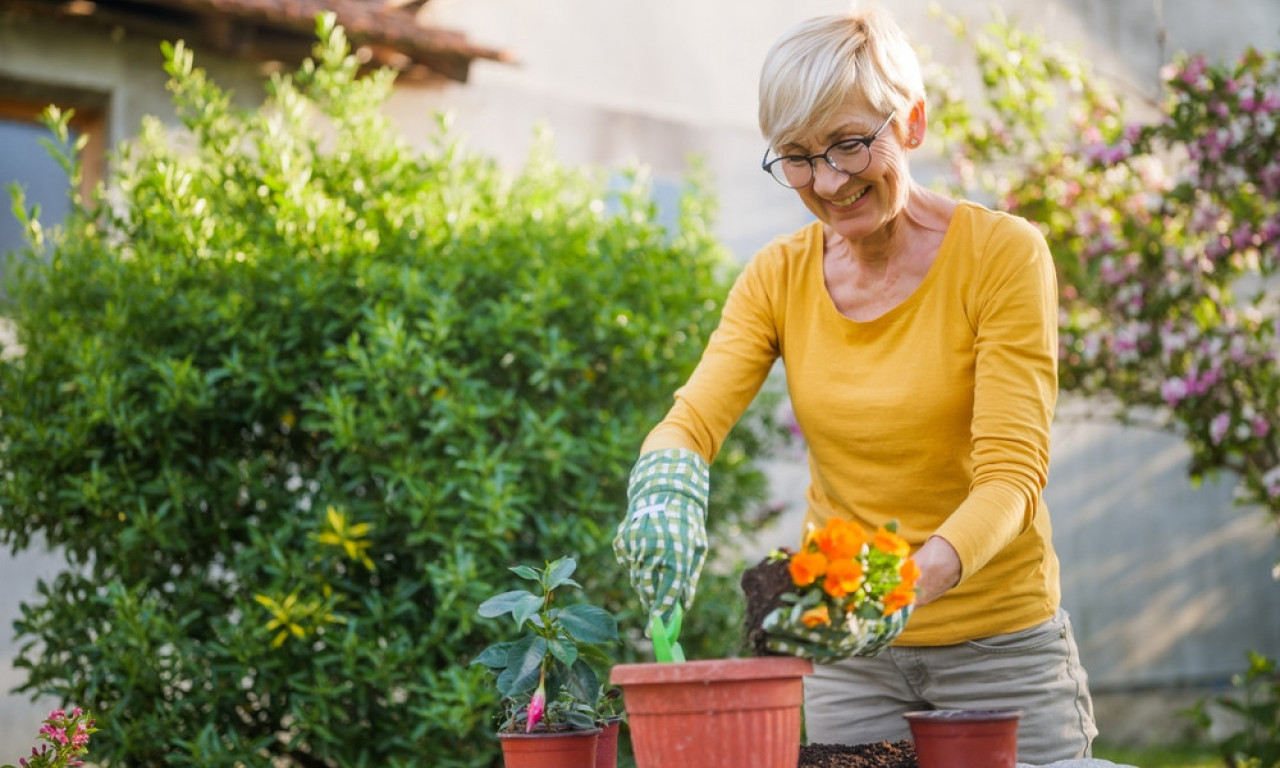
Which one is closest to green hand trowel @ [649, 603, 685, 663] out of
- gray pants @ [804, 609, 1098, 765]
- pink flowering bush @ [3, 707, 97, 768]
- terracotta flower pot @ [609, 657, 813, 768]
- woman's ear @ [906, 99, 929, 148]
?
terracotta flower pot @ [609, 657, 813, 768]

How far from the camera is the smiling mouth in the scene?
216 centimetres

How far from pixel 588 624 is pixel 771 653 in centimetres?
43

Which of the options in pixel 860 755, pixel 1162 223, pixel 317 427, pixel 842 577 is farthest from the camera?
pixel 1162 223

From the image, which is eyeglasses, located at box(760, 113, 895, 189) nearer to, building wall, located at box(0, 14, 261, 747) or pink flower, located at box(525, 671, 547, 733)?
pink flower, located at box(525, 671, 547, 733)

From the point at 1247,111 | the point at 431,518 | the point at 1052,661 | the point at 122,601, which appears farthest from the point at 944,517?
the point at 1247,111

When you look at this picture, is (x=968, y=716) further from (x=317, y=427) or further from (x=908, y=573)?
(x=317, y=427)

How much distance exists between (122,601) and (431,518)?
939mm

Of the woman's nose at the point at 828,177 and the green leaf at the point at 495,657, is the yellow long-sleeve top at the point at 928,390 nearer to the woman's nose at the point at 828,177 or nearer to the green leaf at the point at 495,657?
the woman's nose at the point at 828,177

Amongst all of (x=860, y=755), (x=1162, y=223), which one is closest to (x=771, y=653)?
(x=860, y=755)

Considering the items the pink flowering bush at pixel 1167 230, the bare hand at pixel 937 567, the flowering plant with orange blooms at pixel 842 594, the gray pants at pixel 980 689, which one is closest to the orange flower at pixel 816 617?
the flowering plant with orange blooms at pixel 842 594

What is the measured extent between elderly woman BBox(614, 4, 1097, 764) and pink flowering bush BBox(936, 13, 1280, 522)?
3155mm

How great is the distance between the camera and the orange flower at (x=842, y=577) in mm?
1584

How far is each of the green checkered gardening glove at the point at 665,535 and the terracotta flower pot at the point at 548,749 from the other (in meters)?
0.22

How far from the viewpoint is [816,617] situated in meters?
1.59
